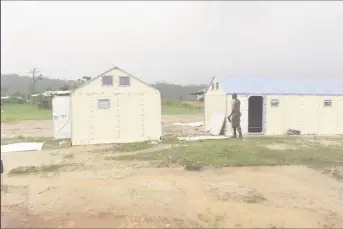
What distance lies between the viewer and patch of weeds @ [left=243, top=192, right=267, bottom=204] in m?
5.58

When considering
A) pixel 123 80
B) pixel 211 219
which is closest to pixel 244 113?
pixel 123 80

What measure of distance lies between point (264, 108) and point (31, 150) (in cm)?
949

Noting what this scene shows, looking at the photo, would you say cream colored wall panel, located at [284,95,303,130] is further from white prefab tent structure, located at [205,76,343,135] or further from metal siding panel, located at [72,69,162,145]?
metal siding panel, located at [72,69,162,145]

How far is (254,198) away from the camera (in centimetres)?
577

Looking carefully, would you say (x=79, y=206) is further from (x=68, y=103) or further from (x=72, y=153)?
(x=68, y=103)

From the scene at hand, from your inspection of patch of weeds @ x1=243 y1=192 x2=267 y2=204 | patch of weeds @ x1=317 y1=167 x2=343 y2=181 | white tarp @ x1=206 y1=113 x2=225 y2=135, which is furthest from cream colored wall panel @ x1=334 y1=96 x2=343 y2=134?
patch of weeds @ x1=243 y1=192 x2=267 y2=204

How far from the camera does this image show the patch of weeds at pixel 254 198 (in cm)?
558

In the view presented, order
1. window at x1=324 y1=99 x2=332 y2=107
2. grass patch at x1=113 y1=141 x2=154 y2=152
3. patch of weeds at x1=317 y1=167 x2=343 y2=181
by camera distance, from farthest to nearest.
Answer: window at x1=324 y1=99 x2=332 y2=107
grass patch at x1=113 y1=141 x2=154 y2=152
patch of weeds at x1=317 y1=167 x2=343 y2=181

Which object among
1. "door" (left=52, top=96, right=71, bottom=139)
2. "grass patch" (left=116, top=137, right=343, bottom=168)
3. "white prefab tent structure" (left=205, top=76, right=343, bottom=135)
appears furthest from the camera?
"white prefab tent structure" (left=205, top=76, right=343, bottom=135)

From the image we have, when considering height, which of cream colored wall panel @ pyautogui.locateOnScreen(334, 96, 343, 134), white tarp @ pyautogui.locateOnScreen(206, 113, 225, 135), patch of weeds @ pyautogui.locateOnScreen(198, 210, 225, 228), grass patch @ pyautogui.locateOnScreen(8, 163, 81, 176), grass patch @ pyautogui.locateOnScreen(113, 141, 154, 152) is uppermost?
cream colored wall panel @ pyautogui.locateOnScreen(334, 96, 343, 134)

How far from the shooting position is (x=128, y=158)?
9.58m

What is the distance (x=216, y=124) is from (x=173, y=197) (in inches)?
398

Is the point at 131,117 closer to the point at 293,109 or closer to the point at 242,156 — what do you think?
the point at 242,156

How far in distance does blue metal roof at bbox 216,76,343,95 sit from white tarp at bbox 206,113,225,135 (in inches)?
47.8
